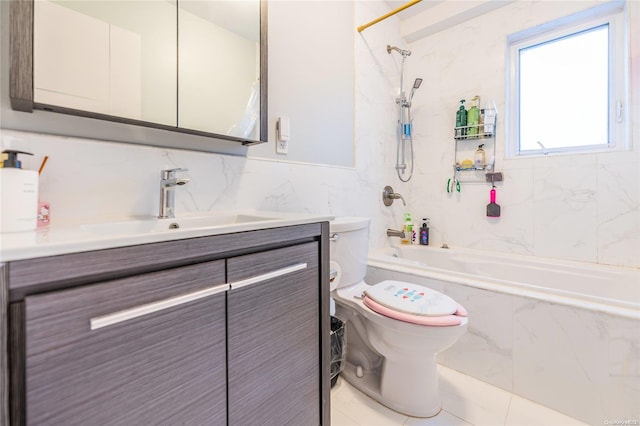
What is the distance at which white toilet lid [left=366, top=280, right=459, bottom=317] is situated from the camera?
3.74 ft

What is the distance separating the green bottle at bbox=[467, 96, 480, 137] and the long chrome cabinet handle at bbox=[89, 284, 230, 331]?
2.12 meters

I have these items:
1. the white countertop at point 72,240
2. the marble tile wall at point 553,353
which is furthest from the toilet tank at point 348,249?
the white countertop at point 72,240

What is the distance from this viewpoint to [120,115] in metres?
0.94

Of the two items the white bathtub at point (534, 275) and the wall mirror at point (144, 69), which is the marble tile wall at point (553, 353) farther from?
the wall mirror at point (144, 69)

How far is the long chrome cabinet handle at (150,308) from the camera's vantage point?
1.71 ft

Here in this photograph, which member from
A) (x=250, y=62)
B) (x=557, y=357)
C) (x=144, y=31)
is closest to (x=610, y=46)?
(x=557, y=357)

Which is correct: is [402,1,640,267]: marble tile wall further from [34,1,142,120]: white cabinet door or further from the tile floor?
[34,1,142,120]: white cabinet door

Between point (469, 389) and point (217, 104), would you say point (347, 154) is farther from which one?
point (469, 389)

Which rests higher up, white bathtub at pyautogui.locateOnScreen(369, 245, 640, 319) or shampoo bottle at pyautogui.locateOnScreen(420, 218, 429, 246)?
shampoo bottle at pyautogui.locateOnScreen(420, 218, 429, 246)

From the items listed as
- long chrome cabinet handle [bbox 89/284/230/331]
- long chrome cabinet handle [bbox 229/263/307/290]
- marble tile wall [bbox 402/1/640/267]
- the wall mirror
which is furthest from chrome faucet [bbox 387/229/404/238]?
long chrome cabinet handle [bbox 89/284/230/331]

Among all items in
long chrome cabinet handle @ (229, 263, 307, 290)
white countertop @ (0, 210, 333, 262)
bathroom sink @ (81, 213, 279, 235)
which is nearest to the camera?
white countertop @ (0, 210, 333, 262)

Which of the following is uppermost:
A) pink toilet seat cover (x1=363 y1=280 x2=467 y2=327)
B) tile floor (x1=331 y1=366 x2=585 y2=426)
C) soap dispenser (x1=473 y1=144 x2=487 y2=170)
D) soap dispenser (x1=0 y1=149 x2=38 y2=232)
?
soap dispenser (x1=473 y1=144 x2=487 y2=170)

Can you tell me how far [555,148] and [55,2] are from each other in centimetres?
260

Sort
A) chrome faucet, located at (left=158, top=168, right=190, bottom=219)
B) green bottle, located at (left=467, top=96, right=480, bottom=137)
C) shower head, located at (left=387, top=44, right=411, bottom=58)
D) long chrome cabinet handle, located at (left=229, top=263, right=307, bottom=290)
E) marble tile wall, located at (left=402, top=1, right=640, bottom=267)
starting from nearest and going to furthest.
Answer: long chrome cabinet handle, located at (left=229, top=263, right=307, bottom=290) → chrome faucet, located at (left=158, top=168, right=190, bottom=219) → marble tile wall, located at (left=402, top=1, right=640, bottom=267) → green bottle, located at (left=467, top=96, right=480, bottom=137) → shower head, located at (left=387, top=44, right=411, bottom=58)
